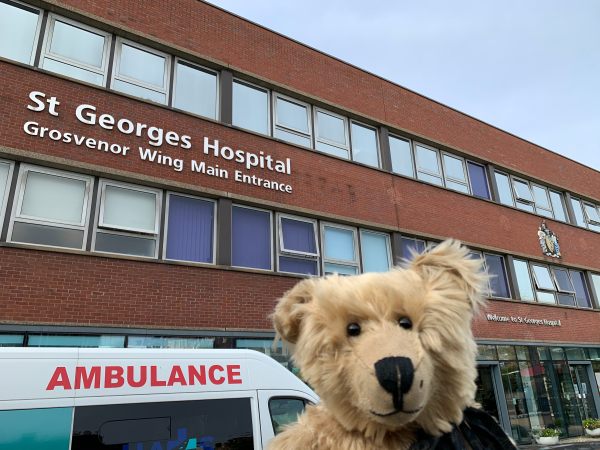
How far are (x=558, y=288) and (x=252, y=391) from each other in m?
15.5

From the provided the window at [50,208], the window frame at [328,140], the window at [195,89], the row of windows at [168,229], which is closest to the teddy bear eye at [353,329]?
the row of windows at [168,229]

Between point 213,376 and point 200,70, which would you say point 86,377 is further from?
point 200,70

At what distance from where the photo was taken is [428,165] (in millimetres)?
15133

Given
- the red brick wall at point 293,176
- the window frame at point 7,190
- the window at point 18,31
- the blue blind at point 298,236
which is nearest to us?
the window frame at point 7,190

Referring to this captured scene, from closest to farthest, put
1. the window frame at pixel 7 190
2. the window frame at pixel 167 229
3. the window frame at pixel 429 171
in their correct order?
the window frame at pixel 7 190 < the window frame at pixel 167 229 < the window frame at pixel 429 171

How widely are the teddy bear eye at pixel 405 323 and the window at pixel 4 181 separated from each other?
27.0 ft

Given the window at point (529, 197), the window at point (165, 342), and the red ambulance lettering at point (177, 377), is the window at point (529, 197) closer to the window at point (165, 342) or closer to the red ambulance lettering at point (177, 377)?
the window at point (165, 342)

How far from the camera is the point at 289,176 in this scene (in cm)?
1142

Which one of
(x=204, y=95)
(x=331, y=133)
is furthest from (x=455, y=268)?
(x=331, y=133)

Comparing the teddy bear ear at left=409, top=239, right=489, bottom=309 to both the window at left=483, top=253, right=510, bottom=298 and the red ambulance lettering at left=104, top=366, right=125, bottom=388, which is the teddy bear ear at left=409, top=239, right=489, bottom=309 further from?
the window at left=483, top=253, right=510, bottom=298

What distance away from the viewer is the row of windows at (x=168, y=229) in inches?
330

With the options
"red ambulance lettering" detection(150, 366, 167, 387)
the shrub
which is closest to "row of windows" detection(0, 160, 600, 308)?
"red ambulance lettering" detection(150, 366, 167, 387)

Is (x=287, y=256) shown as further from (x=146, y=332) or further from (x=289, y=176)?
(x=146, y=332)

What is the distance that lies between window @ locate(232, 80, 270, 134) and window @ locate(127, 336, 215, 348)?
5.00 m
